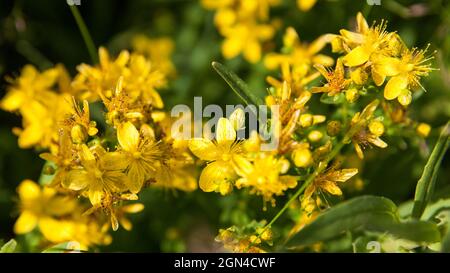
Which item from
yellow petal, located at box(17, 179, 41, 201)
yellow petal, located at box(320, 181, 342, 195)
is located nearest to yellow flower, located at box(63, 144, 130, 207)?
yellow petal, located at box(17, 179, 41, 201)

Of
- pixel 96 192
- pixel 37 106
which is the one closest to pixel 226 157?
pixel 96 192

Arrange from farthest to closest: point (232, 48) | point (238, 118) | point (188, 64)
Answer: point (188, 64), point (232, 48), point (238, 118)

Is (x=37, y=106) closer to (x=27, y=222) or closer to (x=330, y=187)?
(x=27, y=222)

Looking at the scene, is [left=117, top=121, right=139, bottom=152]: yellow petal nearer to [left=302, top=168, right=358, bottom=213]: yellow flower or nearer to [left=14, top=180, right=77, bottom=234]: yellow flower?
[left=14, top=180, right=77, bottom=234]: yellow flower

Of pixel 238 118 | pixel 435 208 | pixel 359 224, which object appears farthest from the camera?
pixel 435 208
